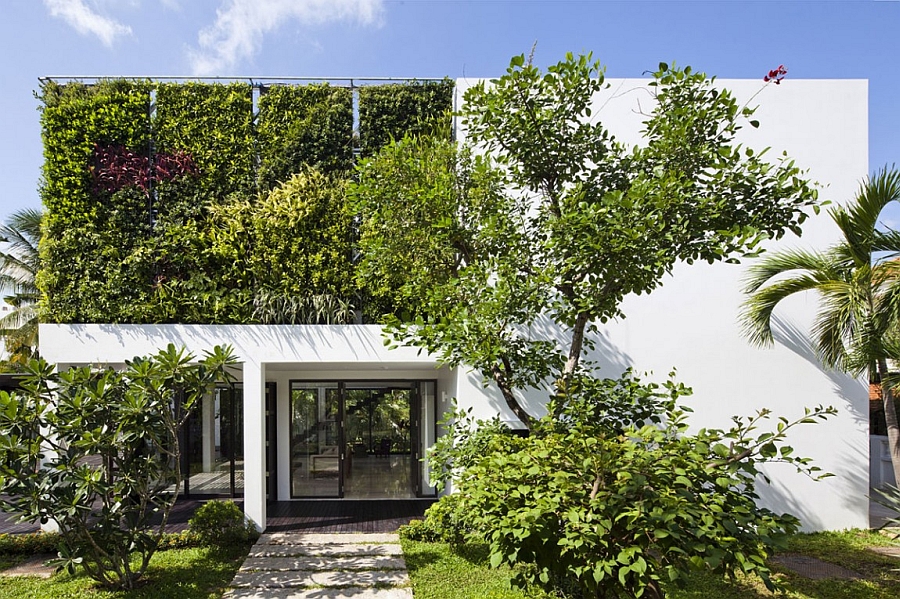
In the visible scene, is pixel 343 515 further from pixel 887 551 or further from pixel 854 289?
pixel 854 289

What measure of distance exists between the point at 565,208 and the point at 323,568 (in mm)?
5671

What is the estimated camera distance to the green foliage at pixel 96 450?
20.5 ft

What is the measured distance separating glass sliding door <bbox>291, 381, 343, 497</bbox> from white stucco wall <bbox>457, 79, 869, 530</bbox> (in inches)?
154

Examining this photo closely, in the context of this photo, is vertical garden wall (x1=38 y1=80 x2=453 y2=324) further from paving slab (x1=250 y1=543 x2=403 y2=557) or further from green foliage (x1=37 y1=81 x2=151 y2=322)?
paving slab (x1=250 y1=543 x2=403 y2=557)

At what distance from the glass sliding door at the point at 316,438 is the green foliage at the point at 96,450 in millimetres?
4648

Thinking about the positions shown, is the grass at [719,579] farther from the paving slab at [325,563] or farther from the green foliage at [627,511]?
the green foliage at [627,511]

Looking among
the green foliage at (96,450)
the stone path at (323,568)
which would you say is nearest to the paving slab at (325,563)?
the stone path at (323,568)

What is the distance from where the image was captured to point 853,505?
9.26 meters

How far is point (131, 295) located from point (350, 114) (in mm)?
4929

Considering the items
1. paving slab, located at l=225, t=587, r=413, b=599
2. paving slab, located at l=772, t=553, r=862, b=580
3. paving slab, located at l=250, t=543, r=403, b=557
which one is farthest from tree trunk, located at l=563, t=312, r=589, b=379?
paving slab, located at l=772, t=553, r=862, b=580

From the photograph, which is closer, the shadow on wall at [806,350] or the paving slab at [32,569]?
the paving slab at [32,569]

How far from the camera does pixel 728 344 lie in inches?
369

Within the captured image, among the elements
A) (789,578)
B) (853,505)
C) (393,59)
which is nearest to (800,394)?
(853,505)

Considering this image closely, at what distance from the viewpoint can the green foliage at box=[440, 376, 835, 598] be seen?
11.0 feet
